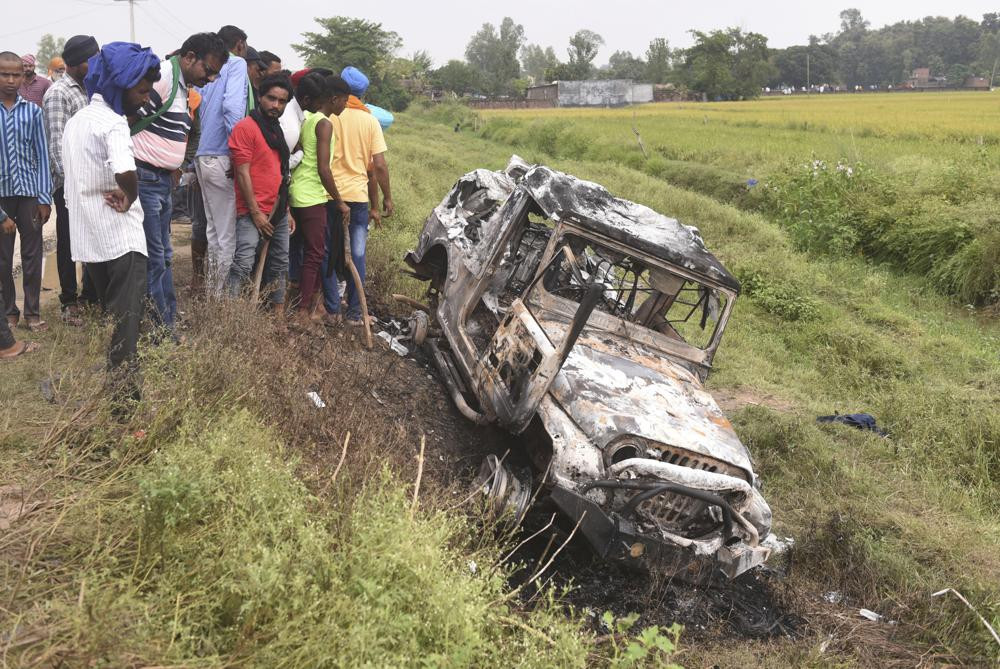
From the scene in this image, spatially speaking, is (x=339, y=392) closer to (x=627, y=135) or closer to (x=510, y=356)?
(x=510, y=356)

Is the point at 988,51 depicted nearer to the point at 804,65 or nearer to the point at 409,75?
the point at 804,65

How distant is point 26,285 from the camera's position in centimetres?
574

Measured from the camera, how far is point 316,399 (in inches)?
196

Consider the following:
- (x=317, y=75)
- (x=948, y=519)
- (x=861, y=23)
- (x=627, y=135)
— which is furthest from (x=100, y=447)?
(x=861, y=23)

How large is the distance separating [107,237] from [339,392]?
165cm

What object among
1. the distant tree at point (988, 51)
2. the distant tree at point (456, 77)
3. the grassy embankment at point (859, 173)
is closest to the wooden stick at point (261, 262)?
the grassy embankment at point (859, 173)

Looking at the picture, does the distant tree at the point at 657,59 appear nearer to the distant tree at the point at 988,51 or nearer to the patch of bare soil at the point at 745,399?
the distant tree at the point at 988,51

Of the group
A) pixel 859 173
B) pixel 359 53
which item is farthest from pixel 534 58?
pixel 859 173

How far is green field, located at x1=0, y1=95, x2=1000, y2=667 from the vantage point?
2814 millimetres

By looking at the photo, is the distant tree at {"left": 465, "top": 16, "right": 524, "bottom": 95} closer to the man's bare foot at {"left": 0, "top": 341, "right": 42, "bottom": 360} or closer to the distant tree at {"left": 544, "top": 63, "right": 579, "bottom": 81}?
the distant tree at {"left": 544, "top": 63, "right": 579, "bottom": 81}

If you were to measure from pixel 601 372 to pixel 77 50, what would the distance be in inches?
174

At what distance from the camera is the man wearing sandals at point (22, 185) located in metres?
5.57

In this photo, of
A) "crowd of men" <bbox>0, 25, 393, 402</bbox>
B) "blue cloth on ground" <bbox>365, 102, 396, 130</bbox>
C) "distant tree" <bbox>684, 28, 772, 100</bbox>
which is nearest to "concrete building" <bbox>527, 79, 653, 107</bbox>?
"distant tree" <bbox>684, 28, 772, 100</bbox>

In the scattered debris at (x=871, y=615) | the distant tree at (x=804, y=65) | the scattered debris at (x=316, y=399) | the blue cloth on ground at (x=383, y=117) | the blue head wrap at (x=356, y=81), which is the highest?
the distant tree at (x=804, y=65)
